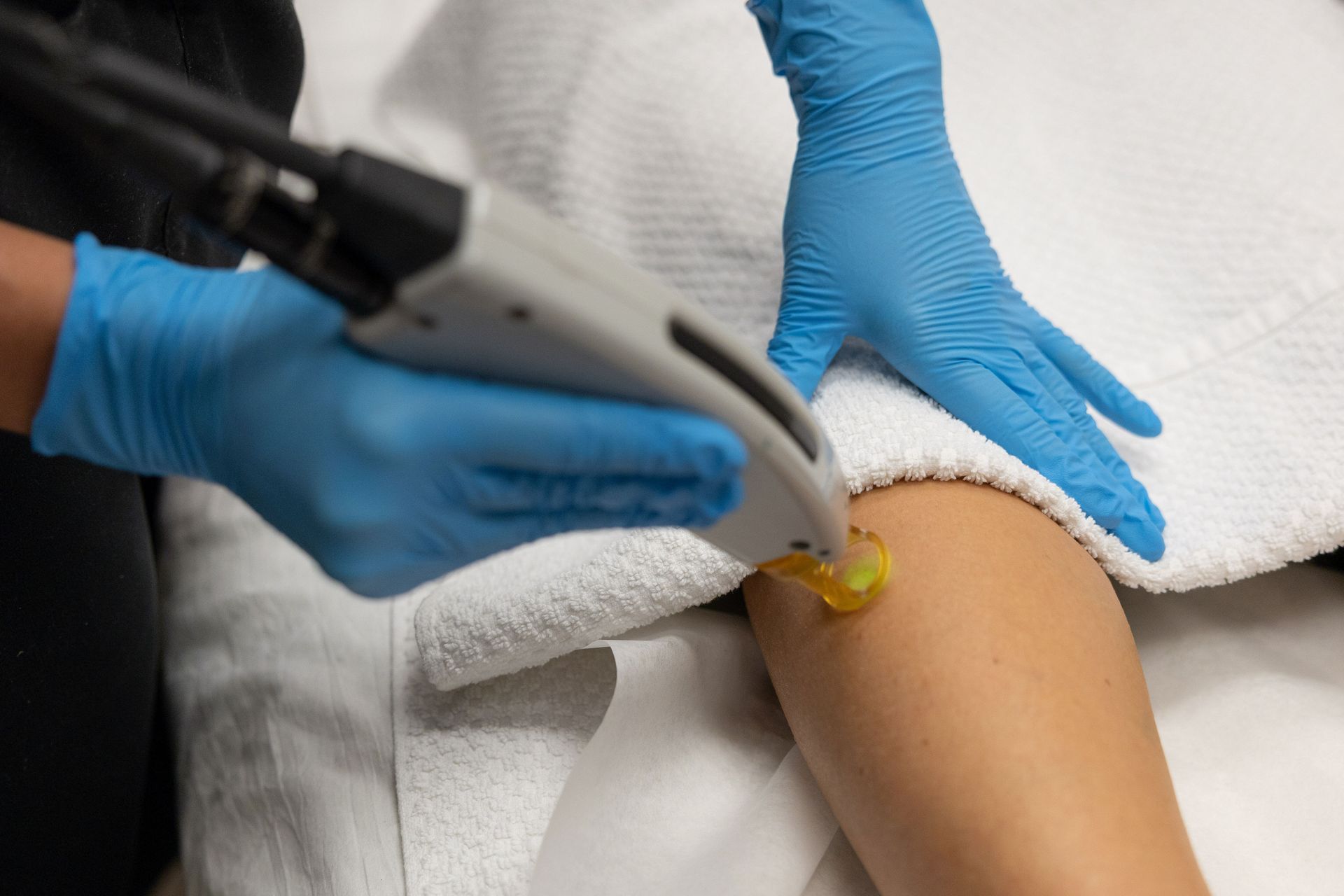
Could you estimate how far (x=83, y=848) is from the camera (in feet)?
2.86

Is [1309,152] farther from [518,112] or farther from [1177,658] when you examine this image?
[518,112]

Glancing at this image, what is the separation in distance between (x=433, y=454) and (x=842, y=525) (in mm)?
265

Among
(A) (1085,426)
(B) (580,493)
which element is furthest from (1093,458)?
(B) (580,493)

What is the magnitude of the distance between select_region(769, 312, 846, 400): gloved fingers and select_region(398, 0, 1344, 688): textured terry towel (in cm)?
3

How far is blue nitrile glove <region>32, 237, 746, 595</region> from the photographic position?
0.51 m

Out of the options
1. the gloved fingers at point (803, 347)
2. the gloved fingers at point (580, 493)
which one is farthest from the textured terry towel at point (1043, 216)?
the gloved fingers at point (580, 493)

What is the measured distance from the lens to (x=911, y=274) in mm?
871

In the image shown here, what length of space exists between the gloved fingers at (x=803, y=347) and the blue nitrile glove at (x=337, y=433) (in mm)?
331

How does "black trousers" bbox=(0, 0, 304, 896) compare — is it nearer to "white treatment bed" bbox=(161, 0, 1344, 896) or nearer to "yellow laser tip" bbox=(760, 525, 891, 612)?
"white treatment bed" bbox=(161, 0, 1344, 896)

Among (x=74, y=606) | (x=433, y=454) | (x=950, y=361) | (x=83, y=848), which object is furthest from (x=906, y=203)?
(x=83, y=848)

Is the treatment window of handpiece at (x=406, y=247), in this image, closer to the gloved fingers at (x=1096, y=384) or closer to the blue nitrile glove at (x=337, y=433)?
the blue nitrile glove at (x=337, y=433)

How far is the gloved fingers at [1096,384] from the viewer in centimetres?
87

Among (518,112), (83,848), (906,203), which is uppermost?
(906,203)

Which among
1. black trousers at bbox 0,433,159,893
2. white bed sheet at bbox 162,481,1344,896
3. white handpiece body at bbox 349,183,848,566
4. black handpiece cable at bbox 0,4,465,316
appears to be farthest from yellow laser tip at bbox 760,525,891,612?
black trousers at bbox 0,433,159,893
